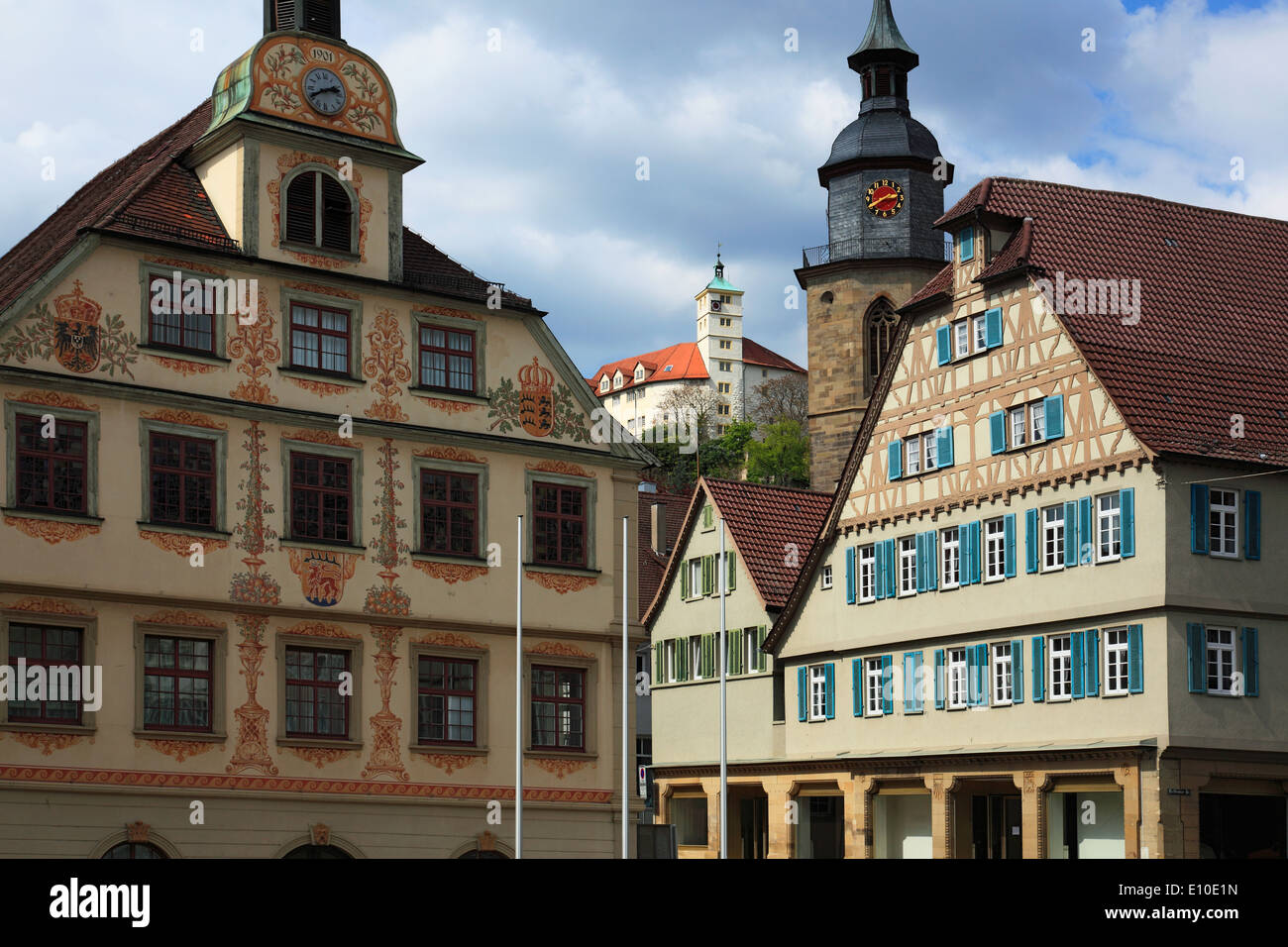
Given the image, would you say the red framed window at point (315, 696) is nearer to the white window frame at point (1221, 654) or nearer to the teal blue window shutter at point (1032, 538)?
the teal blue window shutter at point (1032, 538)

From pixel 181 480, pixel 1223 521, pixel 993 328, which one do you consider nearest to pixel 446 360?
pixel 181 480

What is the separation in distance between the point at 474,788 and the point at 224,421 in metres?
6.98

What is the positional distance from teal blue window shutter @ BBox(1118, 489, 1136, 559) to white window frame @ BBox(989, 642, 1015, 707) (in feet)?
12.8

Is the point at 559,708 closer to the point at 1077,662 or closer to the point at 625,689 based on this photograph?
the point at 625,689

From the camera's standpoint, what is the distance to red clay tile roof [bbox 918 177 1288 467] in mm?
36125

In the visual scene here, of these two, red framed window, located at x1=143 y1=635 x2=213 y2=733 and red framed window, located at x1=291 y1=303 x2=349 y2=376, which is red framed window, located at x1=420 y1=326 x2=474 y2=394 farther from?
red framed window, located at x1=143 y1=635 x2=213 y2=733

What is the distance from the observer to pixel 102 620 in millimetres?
26469

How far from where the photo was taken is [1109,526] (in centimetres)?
3569

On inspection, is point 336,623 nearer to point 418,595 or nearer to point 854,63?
point 418,595

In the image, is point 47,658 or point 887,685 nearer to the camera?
point 47,658

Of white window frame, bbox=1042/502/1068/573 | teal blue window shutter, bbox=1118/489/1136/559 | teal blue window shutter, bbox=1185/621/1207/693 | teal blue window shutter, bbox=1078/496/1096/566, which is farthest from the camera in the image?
white window frame, bbox=1042/502/1068/573

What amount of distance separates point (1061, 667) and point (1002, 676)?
1.87 m

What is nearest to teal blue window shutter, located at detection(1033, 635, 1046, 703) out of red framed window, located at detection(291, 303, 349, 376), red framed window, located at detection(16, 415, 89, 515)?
red framed window, located at detection(291, 303, 349, 376)
